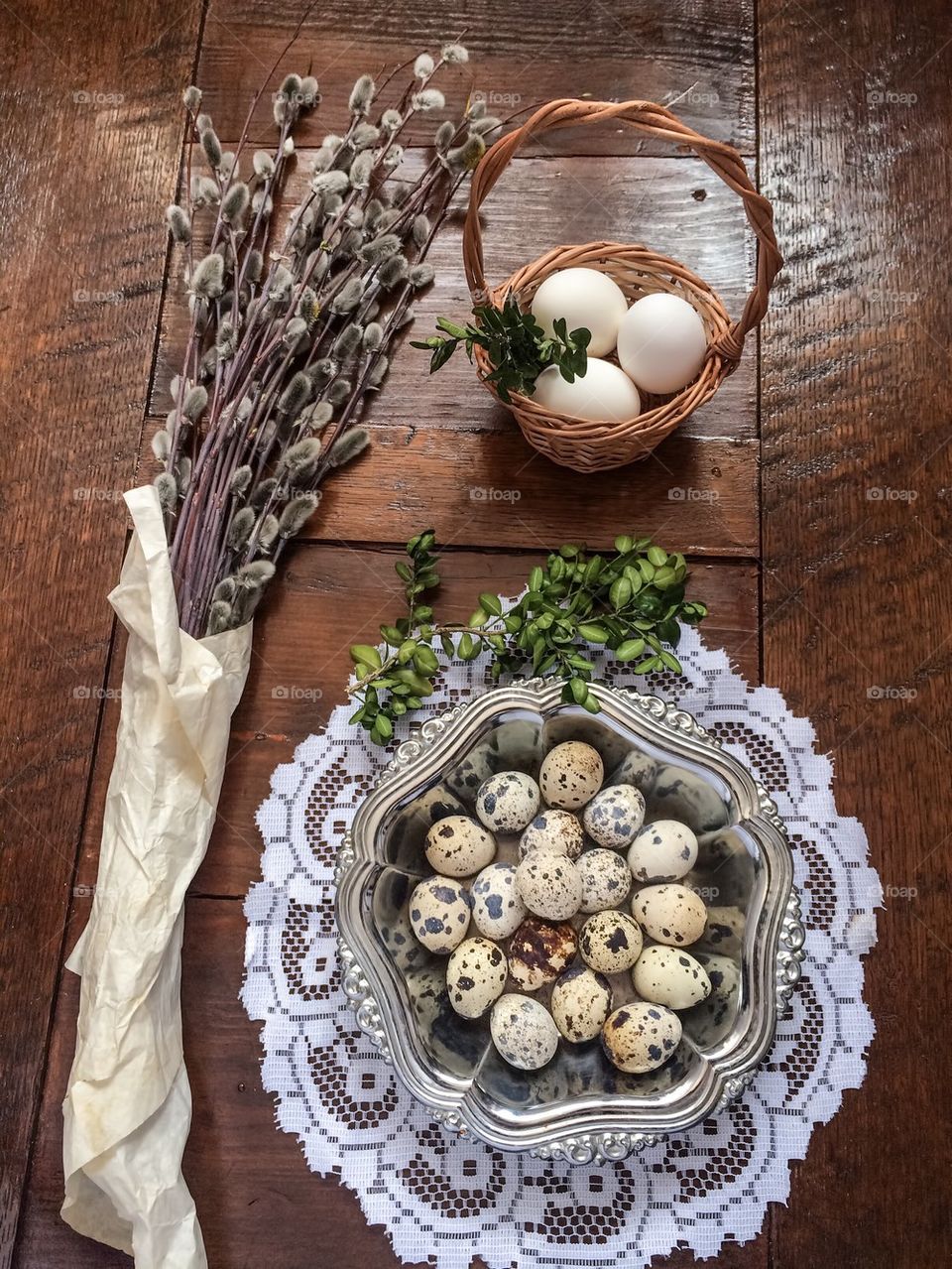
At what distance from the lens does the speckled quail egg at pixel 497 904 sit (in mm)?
808

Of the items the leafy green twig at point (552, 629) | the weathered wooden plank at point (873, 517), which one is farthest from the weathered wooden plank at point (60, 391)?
the weathered wooden plank at point (873, 517)

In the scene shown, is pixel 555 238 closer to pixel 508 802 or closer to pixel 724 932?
pixel 508 802

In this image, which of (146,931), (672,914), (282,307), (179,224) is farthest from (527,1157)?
(179,224)

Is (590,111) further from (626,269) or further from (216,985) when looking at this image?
(216,985)

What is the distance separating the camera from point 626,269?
0.97 metres

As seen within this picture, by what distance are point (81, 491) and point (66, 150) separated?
1.37 ft

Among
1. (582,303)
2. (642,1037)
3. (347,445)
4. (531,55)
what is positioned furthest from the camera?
(531,55)

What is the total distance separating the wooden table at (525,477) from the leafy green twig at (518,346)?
142 mm

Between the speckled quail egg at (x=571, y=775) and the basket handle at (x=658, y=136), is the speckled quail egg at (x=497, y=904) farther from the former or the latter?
the basket handle at (x=658, y=136)

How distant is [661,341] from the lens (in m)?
0.87

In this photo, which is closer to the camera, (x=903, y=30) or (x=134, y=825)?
A: (x=134, y=825)

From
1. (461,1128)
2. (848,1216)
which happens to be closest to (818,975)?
(848,1216)

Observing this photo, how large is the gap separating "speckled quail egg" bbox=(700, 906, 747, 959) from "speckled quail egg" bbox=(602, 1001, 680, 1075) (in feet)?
0.24

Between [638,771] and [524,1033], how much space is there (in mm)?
242
